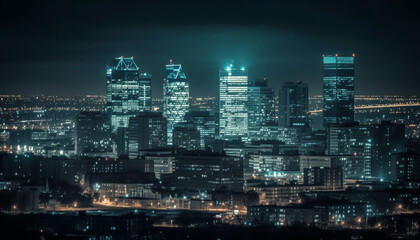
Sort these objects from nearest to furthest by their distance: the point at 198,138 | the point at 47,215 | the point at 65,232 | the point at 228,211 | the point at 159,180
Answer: the point at 65,232 → the point at 47,215 → the point at 228,211 → the point at 159,180 → the point at 198,138

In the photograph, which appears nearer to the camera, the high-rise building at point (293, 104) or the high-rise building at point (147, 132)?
the high-rise building at point (147, 132)

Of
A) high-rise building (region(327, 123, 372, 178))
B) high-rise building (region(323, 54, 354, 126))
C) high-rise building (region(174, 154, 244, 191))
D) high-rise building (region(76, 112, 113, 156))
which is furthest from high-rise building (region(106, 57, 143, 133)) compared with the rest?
high-rise building (region(174, 154, 244, 191))

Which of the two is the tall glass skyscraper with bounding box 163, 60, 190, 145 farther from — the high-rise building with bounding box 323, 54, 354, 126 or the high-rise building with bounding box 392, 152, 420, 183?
the high-rise building with bounding box 392, 152, 420, 183

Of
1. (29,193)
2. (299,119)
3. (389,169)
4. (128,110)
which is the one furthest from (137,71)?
(29,193)

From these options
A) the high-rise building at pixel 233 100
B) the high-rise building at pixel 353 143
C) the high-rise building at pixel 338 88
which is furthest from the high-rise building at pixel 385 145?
the high-rise building at pixel 233 100

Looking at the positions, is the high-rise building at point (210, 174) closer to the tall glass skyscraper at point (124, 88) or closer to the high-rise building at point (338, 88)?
the high-rise building at point (338, 88)

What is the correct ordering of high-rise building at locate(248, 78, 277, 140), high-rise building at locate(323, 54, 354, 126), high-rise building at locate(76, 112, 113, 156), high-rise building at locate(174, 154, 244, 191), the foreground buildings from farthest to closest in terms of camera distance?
high-rise building at locate(248, 78, 277, 140) < high-rise building at locate(323, 54, 354, 126) < high-rise building at locate(76, 112, 113, 156) < high-rise building at locate(174, 154, 244, 191) < the foreground buildings

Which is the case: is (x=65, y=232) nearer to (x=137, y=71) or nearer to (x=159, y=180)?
(x=159, y=180)
